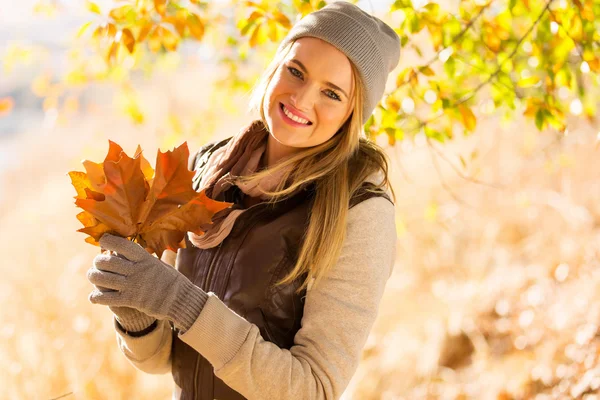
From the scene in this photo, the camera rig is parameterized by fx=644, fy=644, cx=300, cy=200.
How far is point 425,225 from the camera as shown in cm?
406

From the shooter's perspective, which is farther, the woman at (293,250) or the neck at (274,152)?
the neck at (274,152)

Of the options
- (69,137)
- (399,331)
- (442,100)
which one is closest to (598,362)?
(399,331)

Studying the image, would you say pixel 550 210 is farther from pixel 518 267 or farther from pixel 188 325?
pixel 188 325

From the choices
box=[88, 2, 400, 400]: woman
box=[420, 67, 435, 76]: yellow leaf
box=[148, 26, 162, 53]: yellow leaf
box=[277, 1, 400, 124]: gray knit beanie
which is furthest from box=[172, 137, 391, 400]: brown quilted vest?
box=[148, 26, 162, 53]: yellow leaf

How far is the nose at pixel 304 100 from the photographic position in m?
1.41

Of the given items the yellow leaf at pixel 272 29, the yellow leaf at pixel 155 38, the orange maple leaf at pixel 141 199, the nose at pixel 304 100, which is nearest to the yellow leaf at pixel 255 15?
the yellow leaf at pixel 272 29

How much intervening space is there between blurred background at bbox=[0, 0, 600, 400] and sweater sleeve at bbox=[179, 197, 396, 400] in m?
0.55

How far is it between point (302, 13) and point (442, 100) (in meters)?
0.47

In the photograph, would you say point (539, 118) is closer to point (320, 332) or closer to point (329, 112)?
point (329, 112)

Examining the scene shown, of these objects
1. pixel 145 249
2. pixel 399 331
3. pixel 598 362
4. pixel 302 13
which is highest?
pixel 302 13

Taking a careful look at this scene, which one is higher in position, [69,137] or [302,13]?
[302,13]

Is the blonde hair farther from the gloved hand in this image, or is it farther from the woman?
the gloved hand

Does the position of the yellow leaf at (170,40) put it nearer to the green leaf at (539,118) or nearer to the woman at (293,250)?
the woman at (293,250)

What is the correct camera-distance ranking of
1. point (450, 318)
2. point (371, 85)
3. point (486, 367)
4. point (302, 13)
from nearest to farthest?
point (371, 85) → point (302, 13) → point (486, 367) → point (450, 318)
